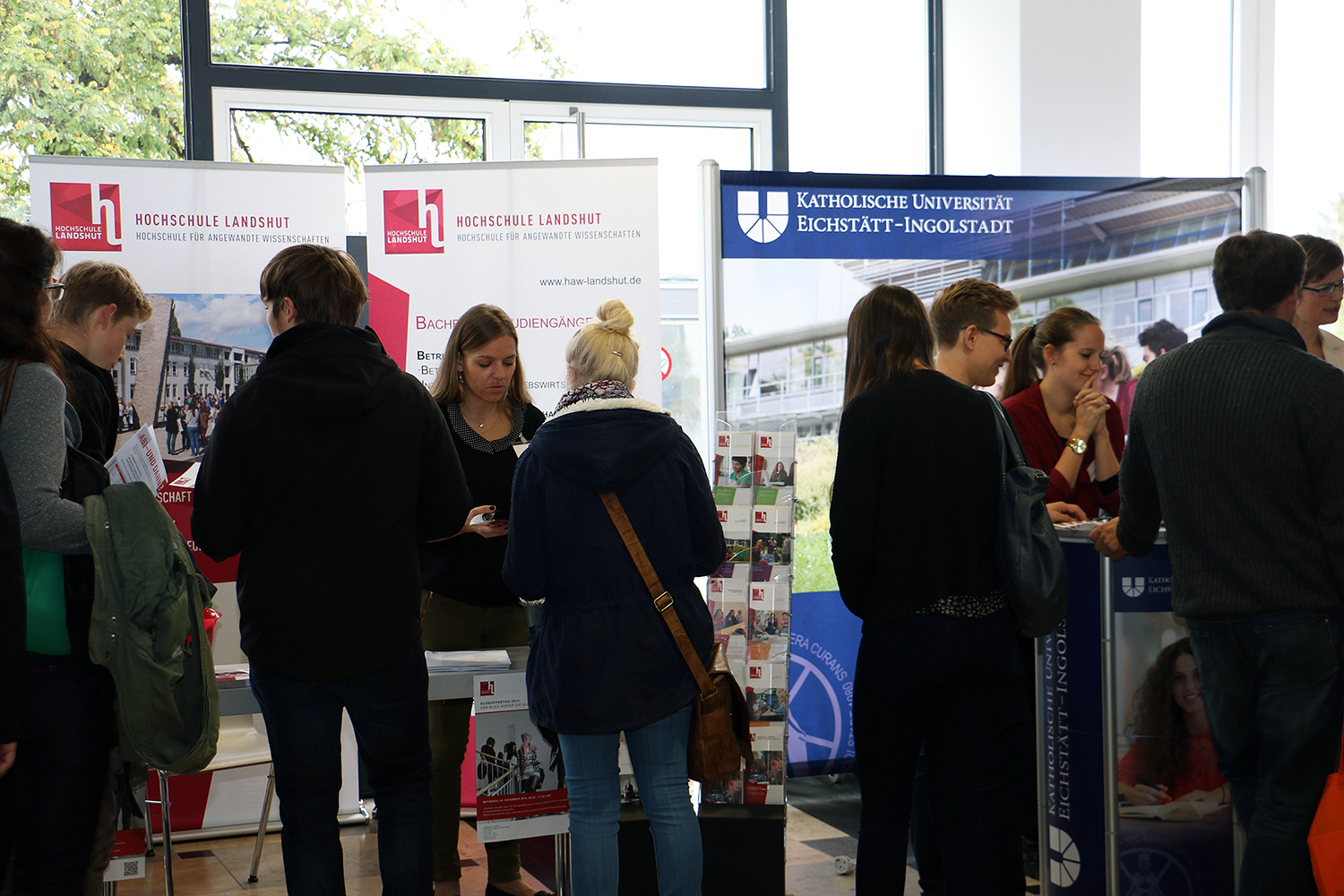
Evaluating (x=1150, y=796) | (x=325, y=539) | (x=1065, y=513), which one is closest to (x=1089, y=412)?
(x=1065, y=513)

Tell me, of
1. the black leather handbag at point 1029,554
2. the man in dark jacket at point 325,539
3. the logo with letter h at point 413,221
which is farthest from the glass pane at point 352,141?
the black leather handbag at point 1029,554

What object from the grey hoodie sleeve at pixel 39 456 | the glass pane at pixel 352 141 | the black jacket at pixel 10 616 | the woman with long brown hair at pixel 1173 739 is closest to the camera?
the black jacket at pixel 10 616

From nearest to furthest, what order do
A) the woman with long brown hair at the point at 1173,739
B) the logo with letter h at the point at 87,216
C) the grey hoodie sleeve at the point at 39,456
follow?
1. the grey hoodie sleeve at the point at 39,456
2. the woman with long brown hair at the point at 1173,739
3. the logo with letter h at the point at 87,216

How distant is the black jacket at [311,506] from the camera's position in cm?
188

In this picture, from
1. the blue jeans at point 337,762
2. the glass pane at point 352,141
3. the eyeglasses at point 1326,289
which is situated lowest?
the blue jeans at point 337,762

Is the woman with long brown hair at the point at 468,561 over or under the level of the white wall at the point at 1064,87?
under

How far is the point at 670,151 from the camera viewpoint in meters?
4.83

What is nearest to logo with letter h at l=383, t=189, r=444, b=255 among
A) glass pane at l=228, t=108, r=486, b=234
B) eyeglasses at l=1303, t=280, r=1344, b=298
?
glass pane at l=228, t=108, r=486, b=234

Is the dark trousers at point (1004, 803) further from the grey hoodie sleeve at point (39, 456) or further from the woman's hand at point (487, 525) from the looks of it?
the grey hoodie sleeve at point (39, 456)

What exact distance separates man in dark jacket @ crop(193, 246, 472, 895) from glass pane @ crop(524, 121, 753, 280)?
9.17 ft

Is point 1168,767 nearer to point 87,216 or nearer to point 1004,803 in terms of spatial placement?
point 1004,803

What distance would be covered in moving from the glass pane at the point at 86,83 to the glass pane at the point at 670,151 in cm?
146

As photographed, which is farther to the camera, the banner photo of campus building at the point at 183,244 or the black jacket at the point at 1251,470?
the banner photo of campus building at the point at 183,244

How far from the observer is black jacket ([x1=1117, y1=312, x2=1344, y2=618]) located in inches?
77.3
